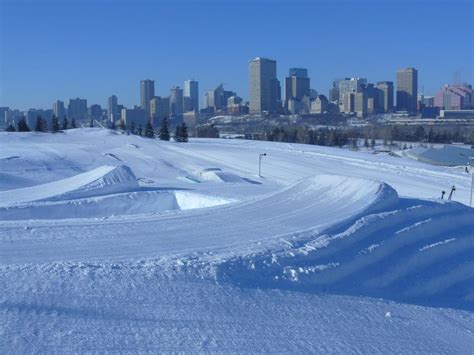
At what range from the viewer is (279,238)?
5723 mm

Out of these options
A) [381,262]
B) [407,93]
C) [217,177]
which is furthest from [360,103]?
[381,262]

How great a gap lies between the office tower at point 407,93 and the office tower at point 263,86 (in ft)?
70.1

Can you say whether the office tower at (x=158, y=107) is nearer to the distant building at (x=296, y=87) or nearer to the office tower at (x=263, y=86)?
the office tower at (x=263, y=86)

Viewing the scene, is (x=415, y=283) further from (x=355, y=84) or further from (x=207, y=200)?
(x=355, y=84)

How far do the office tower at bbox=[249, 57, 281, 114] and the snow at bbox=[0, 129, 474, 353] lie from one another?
89320 mm

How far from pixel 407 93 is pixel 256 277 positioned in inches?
3884

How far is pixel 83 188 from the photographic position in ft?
40.9

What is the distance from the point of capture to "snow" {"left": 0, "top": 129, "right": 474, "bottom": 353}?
3.79 metres

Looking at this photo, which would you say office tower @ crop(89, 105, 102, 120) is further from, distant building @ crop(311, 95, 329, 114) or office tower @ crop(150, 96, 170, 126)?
distant building @ crop(311, 95, 329, 114)

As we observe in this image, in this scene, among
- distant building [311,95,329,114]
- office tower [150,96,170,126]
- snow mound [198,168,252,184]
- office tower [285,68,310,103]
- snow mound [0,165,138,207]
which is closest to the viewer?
snow mound [0,165,138,207]

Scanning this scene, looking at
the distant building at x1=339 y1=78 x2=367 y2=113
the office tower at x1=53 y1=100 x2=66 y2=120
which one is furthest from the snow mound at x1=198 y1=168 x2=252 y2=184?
the distant building at x1=339 y1=78 x2=367 y2=113

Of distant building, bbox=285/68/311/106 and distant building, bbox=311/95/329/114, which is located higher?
distant building, bbox=285/68/311/106

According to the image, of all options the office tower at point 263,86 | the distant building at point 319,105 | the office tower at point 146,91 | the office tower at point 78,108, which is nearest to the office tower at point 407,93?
the distant building at point 319,105

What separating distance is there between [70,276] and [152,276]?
25.1 inches
